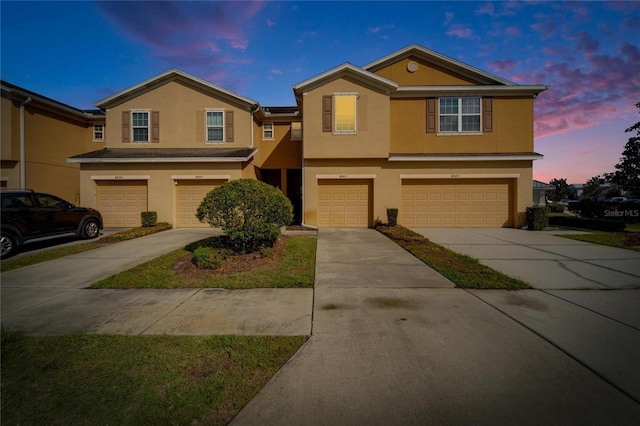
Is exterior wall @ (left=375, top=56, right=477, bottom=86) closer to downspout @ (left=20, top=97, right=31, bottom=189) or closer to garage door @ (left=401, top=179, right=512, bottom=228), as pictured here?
garage door @ (left=401, top=179, right=512, bottom=228)

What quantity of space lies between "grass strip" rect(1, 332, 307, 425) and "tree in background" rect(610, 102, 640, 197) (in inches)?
1426

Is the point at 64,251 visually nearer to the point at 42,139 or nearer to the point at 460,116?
the point at 42,139

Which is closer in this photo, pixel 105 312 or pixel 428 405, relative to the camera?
pixel 428 405

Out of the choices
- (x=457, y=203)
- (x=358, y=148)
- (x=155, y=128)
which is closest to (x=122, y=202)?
(x=155, y=128)

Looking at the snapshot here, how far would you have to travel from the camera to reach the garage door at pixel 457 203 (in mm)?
14680

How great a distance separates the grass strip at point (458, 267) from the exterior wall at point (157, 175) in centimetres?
928

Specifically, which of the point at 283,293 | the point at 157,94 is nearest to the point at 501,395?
the point at 283,293

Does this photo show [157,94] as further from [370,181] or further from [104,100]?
[370,181]

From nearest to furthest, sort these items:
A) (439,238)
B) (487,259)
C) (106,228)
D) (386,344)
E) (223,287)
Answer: (386,344) → (223,287) → (487,259) → (439,238) → (106,228)

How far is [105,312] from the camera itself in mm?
4496

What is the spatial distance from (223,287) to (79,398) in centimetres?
315

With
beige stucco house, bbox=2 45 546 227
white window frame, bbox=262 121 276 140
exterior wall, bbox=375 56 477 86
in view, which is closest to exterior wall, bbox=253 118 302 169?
white window frame, bbox=262 121 276 140

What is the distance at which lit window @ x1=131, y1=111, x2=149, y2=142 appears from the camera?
15531 mm

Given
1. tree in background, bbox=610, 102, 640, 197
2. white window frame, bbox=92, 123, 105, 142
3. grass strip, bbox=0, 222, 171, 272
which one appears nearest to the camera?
grass strip, bbox=0, 222, 171, 272
